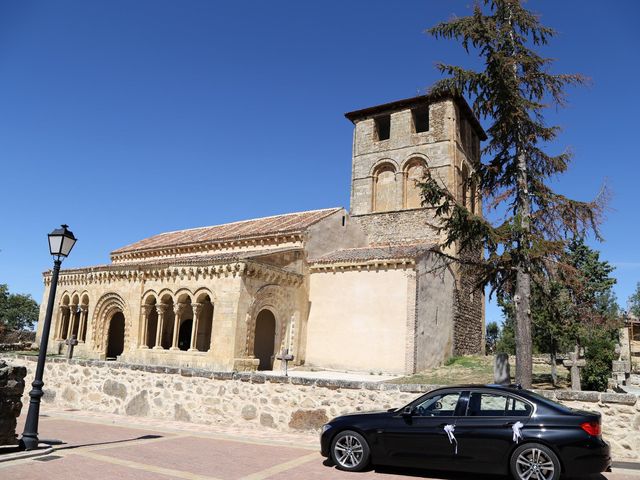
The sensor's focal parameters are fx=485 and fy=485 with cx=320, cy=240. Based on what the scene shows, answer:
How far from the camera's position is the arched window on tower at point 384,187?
28703mm

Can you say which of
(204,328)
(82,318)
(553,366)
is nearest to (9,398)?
(553,366)

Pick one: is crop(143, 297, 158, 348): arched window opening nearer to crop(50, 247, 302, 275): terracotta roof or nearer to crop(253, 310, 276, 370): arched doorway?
crop(50, 247, 302, 275): terracotta roof

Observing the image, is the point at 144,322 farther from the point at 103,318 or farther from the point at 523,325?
the point at 523,325

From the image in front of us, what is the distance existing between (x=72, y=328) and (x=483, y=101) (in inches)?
942

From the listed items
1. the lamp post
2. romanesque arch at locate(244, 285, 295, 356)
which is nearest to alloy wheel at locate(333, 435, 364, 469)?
the lamp post

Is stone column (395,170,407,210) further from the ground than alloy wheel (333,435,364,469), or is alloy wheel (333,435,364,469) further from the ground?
stone column (395,170,407,210)

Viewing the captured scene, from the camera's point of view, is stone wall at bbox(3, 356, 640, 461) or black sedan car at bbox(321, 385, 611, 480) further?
stone wall at bbox(3, 356, 640, 461)

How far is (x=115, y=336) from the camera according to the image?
90.8 feet

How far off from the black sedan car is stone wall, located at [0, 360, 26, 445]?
4864 mm

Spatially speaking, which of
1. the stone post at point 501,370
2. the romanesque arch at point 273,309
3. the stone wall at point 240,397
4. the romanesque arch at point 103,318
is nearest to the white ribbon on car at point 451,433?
the stone wall at point 240,397

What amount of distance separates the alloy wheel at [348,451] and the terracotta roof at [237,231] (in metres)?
16.3

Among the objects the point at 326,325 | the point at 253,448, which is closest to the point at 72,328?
the point at 326,325

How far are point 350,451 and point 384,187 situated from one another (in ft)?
76.0

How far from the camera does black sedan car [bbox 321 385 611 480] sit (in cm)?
604
